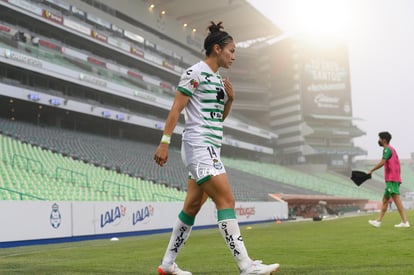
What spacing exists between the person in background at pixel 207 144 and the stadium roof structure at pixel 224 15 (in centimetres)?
4928

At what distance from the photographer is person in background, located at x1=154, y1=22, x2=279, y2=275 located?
4.07 m

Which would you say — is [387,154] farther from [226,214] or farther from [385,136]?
[226,214]

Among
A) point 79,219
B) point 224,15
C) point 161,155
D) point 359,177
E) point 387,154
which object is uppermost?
point 224,15

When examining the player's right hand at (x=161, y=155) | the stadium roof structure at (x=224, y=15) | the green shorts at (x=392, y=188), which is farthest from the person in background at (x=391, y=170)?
the stadium roof structure at (x=224, y=15)

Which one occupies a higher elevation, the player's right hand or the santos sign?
the santos sign

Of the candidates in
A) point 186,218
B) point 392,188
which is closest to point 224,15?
point 392,188

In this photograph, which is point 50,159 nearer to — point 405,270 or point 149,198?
point 149,198

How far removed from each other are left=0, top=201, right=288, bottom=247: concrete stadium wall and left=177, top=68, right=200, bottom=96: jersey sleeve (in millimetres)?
10483

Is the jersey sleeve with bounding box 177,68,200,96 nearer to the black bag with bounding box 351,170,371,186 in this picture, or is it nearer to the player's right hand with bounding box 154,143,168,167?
the player's right hand with bounding box 154,143,168,167

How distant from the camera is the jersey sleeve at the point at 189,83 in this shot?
430cm

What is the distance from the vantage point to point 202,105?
436 centimetres

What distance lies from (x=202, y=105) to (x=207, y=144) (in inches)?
15.9

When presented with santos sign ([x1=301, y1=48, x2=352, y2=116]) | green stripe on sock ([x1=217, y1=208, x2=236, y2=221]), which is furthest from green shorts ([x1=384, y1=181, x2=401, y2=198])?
santos sign ([x1=301, y1=48, x2=352, y2=116])

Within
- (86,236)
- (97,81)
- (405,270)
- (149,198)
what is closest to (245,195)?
(149,198)
